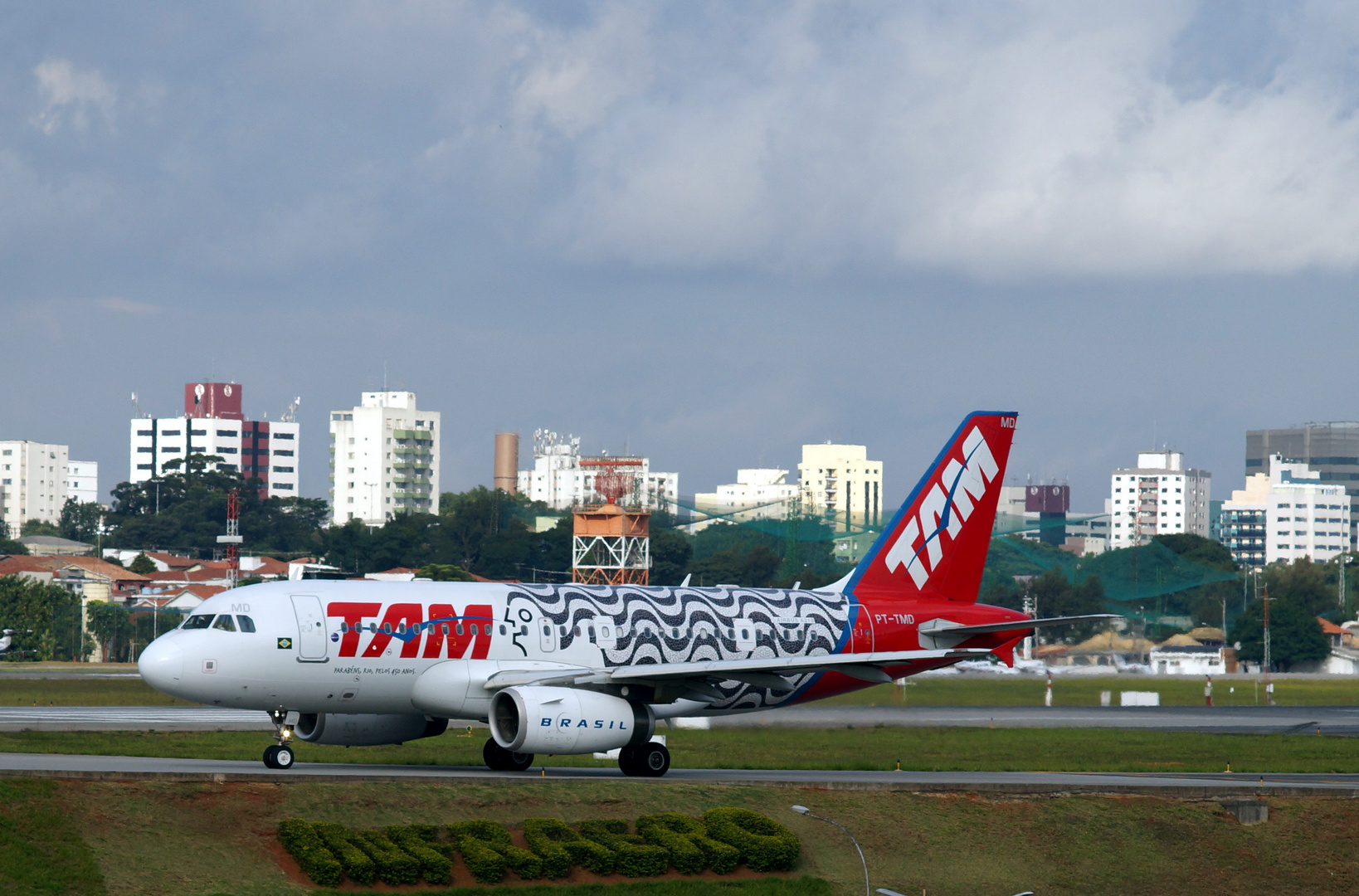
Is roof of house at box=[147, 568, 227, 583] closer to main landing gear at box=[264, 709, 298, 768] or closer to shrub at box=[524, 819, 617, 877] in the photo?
main landing gear at box=[264, 709, 298, 768]

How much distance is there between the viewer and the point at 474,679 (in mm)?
36812

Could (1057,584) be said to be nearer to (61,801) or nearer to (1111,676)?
(1111,676)

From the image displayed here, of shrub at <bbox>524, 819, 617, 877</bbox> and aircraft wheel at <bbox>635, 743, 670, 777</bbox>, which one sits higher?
aircraft wheel at <bbox>635, 743, 670, 777</bbox>

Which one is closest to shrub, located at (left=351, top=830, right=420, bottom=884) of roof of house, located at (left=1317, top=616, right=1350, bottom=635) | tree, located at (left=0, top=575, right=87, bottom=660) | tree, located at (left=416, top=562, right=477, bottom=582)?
tree, located at (left=416, top=562, right=477, bottom=582)

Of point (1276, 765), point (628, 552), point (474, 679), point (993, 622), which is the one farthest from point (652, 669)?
point (628, 552)

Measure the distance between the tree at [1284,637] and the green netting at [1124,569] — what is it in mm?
15758

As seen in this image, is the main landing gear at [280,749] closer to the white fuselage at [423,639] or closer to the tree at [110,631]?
the white fuselage at [423,639]

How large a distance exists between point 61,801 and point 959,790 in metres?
19.0

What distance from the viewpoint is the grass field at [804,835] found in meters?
28.4

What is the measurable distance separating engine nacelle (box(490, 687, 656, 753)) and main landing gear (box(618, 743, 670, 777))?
0.56m

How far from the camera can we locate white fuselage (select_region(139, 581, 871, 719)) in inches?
1383

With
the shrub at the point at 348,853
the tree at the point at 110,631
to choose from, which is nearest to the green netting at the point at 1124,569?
the tree at the point at 110,631

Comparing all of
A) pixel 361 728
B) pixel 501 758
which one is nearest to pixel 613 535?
pixel 501 758

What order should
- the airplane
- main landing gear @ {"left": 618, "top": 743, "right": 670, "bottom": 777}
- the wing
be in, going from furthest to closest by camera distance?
main landing gear @ {"left": 618, "top": 743, "right": 670, "bottom": 777} → the wing → the airplane
